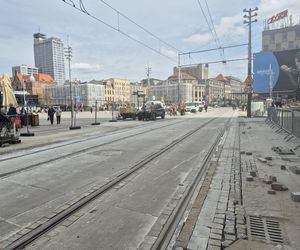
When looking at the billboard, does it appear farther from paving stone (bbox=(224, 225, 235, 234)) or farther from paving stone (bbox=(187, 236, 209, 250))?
paving stone (bbox=(187, 236, 209, 250))

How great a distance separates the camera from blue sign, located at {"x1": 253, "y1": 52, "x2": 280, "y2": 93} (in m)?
78.2

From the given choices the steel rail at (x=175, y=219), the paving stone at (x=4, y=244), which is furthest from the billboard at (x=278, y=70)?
the paving stone at (x=4, y=244)

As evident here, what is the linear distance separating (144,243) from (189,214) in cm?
109

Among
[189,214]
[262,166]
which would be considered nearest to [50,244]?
[189,214]

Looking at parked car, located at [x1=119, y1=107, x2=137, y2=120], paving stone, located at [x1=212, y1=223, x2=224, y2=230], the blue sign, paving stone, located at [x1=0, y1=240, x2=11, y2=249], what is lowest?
paving stone, located at [x1=212, y1=223, x2=224, y2=230]

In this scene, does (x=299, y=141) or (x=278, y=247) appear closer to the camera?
(x=278, y=247)

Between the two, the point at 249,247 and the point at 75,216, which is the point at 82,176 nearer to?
the point at 75,216

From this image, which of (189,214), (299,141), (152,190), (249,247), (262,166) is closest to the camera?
(249,247)

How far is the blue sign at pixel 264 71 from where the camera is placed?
78.2 metres

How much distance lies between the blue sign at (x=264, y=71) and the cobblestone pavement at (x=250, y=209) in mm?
76576

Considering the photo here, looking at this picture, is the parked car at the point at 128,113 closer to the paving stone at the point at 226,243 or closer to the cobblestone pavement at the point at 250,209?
the cobblestone pavement at the point at 250,209

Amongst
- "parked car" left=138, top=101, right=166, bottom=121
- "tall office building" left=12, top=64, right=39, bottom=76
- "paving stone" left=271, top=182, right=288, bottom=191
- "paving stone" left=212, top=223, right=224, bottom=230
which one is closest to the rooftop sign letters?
"parked car" left=138, top=101, right=166, bottom=121

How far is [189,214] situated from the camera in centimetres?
449

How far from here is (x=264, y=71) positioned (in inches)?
3123
